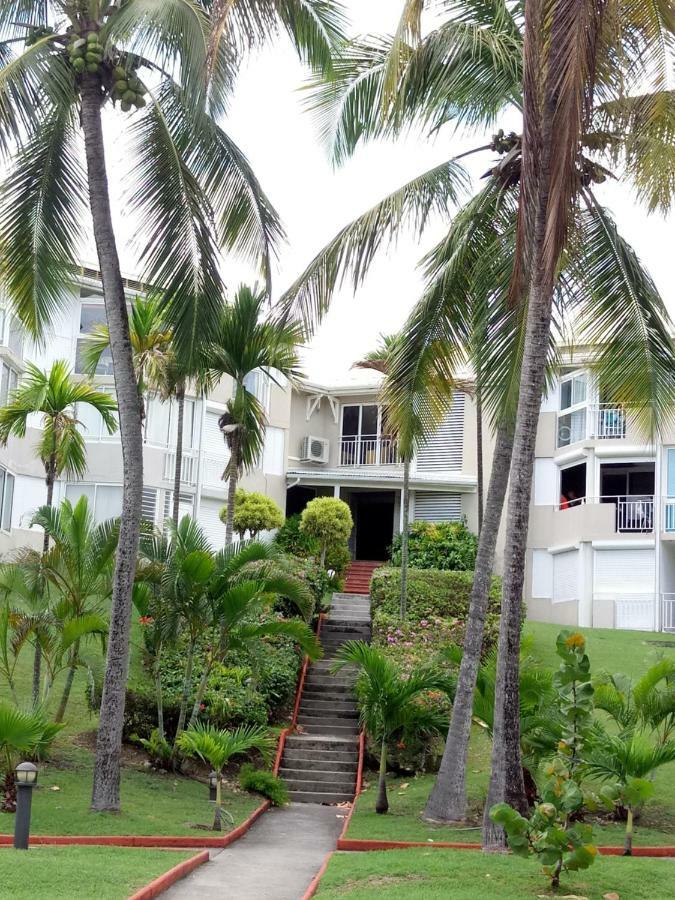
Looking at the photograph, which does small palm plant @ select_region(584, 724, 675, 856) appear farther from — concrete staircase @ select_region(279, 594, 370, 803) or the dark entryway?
the dark entryway

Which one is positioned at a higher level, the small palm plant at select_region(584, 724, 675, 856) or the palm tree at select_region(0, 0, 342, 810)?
the palm tree at select_region(0, 0, 342, 810)

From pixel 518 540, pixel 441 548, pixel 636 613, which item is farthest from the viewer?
pixel 441 548

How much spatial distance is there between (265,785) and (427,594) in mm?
8898

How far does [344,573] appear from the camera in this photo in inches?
1283

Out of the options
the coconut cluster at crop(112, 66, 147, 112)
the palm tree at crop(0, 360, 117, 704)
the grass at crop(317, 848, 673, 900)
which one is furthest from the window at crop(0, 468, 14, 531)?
the grass at crop(317, 848, 673, 900)

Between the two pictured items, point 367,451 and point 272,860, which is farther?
point 367,451

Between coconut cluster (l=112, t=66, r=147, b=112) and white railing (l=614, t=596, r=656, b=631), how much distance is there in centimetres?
2166

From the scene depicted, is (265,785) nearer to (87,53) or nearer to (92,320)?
(87,53)

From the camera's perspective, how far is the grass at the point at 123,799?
514 inches

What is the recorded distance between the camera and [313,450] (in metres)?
38.2

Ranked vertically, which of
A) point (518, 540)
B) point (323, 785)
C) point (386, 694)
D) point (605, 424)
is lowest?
point (323, 785)

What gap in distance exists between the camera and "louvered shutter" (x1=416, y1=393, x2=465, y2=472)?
36.7 metres

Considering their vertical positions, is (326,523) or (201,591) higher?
(326,523)

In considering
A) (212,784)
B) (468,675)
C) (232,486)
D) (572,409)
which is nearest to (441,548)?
(572,409)
